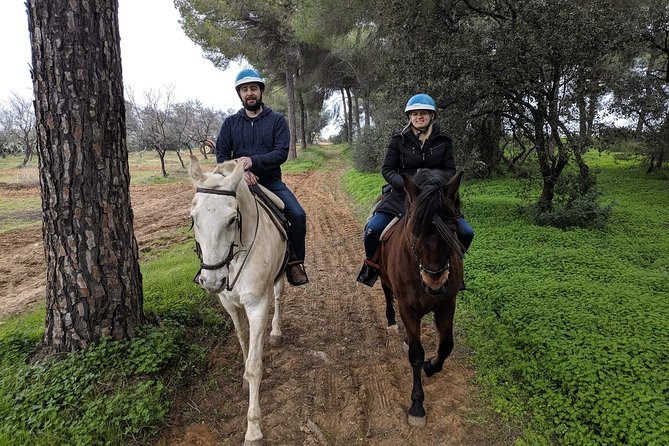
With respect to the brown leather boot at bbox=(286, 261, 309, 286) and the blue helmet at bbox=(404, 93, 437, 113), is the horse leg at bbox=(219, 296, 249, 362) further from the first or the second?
the blue helmet at bbox=(404, 93, 437, 113)

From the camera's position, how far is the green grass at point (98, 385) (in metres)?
2.72

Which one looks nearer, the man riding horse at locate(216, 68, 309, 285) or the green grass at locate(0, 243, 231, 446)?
the green grass at locate(0, 243, 231, 446)

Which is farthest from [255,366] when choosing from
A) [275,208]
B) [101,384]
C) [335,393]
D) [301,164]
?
[301,164]

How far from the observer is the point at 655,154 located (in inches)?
559

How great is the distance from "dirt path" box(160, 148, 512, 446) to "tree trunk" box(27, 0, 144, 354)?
117cm

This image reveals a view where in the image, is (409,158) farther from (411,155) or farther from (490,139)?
(490,139)

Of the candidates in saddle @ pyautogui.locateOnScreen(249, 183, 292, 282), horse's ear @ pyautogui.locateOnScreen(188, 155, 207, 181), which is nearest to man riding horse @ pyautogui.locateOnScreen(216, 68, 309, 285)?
saddle @ pyautogui.locateOnScreen(249, 183, 292, 282)

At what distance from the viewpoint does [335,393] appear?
11.6ft

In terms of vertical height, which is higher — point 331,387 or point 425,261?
point 425,261

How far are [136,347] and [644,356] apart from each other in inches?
192

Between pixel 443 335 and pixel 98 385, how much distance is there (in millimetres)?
3078

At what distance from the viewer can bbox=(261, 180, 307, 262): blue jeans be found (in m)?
4.16

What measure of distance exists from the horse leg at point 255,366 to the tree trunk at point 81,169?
140 centimetres

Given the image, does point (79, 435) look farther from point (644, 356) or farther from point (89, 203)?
point (644, 356)
